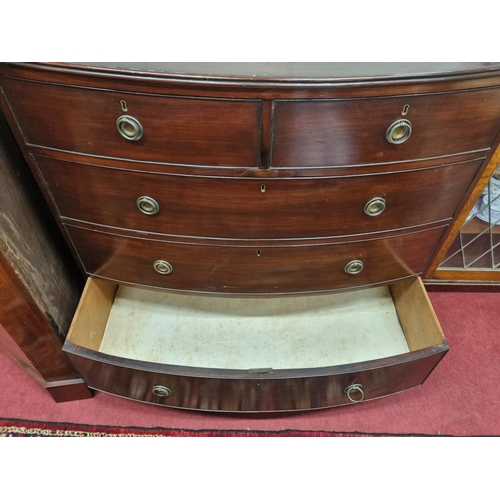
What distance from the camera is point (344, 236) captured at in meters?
0.86

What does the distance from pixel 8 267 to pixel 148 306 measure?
46cm

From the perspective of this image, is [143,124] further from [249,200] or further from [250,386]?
[250,386]

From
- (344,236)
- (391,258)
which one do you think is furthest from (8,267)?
(391,258)

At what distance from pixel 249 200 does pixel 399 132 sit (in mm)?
291

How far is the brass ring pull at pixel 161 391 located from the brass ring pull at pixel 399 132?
2.29 feet

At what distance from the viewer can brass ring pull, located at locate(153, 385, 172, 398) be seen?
3.00 feet

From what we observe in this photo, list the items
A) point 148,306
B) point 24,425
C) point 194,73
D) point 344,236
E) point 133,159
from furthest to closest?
point 148,306, point 24,425, point 344,236, point 133,159, point 194,73

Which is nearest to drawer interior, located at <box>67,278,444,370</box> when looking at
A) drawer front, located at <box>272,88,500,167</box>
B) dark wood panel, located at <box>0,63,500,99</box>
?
drawer front, located at <box>272,88,500,167</box>

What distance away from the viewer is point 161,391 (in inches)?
36.4

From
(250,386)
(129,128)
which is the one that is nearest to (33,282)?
(129,128)

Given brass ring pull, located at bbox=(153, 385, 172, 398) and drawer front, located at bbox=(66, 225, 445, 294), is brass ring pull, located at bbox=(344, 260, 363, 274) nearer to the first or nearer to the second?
drawer front, located at bbox=(66, 225, 445, 294)

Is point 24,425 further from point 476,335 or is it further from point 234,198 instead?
point 476,335

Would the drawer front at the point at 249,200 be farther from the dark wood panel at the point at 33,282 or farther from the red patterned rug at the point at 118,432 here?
the red patterned rug at the point at 118,432

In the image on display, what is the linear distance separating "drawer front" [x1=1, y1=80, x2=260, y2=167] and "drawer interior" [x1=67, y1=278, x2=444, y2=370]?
1.41 feet
